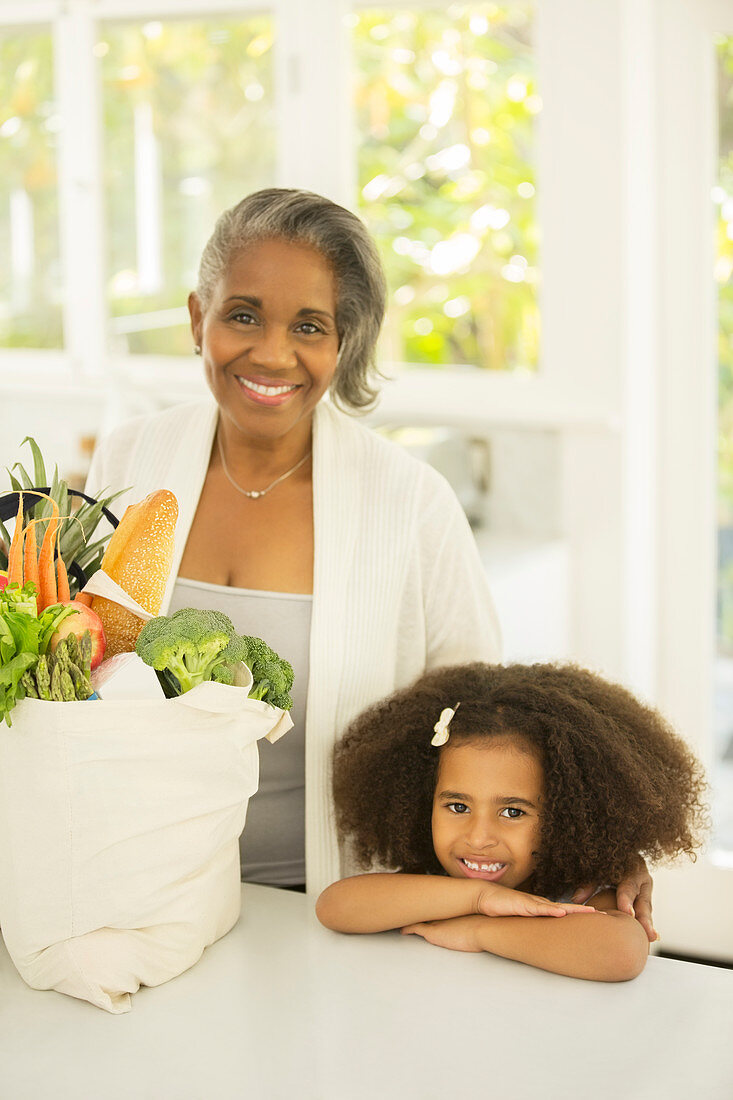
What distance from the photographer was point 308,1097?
0.89 metres

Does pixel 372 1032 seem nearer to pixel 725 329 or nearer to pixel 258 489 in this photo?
pixel 258 489

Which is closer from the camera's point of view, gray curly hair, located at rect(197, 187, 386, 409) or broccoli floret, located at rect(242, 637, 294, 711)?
broccoli floret, located at rect(242, 637, 294, 711)

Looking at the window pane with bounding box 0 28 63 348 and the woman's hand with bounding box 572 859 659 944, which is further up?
the window pane with bounding box 0 28 63 348

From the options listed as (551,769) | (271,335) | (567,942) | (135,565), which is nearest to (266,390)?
(271,335)

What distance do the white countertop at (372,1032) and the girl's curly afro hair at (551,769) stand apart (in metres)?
0.14

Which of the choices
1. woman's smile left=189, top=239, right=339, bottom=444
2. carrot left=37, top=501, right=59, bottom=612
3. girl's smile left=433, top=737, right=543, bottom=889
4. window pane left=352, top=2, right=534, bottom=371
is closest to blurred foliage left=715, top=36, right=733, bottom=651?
window pane left=352, top=2, right=534, bottom=371

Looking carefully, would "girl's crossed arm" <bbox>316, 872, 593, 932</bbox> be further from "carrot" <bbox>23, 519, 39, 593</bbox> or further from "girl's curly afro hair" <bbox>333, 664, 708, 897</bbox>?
"carrot" <bbox>23, 519, 39, 593</bbox>

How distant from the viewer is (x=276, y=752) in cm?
136

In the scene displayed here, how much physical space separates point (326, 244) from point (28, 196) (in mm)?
2422

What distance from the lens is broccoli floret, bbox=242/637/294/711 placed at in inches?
41.0

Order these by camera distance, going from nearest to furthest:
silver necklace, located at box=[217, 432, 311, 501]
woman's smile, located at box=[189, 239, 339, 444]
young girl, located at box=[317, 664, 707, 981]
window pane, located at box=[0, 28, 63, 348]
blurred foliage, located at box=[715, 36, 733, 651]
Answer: young girl, located at box=[317, 664, 707, 981] → woman's smile, located at box=[189, 239, 339, 444] → silver necklace, located at box=[217, 432, 311, 501] → blurred foliage, located at box=[715, 36, 733, 651] → window pane, located at box=[0, 28, 63, 348]

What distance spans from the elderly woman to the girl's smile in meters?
0.17

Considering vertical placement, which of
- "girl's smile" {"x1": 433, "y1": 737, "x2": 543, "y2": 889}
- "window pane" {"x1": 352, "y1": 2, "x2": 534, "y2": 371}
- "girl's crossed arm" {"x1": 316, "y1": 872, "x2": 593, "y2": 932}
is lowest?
"girl's crossed arm" {"x1": 316, "y1": 872, "x2": 593, "y2": 932}

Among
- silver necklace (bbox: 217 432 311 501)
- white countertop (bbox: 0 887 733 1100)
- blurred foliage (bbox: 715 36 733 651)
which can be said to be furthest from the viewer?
blurred foliage (bbox: 715 36 733 651)
